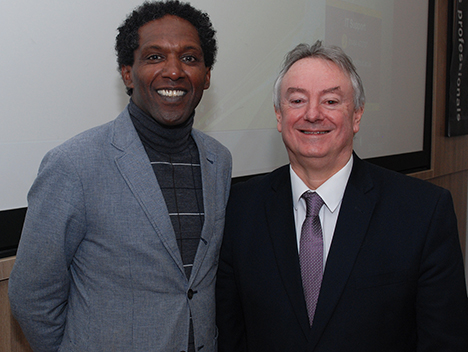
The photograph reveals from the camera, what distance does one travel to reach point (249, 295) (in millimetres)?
1395

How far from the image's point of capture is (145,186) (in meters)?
1.25

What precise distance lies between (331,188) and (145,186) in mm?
549

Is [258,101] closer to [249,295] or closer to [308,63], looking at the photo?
[308,63]

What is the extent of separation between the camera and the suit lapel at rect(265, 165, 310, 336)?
128 centimetres

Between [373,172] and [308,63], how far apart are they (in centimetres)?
39

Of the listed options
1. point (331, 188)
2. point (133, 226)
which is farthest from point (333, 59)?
point (133, 226)

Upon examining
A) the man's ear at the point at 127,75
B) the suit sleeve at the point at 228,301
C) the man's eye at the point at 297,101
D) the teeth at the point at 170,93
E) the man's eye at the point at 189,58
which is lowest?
the suit sleeve at the point at 228,301

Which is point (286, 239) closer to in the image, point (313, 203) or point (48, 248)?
point (313, 203)

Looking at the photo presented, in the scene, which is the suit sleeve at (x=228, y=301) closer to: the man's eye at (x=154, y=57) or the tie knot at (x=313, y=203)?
the tie knot at (x=313, y=203)

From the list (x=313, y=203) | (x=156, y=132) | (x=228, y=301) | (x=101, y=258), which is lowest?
(x=228, y=301)

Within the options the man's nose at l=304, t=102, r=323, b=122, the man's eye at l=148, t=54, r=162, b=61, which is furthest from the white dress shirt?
the man's eye at l=148, t=54, r=162, b=61

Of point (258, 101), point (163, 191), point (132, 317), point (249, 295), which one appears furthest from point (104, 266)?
point (258, 101)

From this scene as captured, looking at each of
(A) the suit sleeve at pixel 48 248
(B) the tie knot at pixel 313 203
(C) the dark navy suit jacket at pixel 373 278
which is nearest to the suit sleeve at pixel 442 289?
(C) the dark navy suit jacket at pixel 373 278

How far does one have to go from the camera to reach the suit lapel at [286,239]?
4.20 ft
